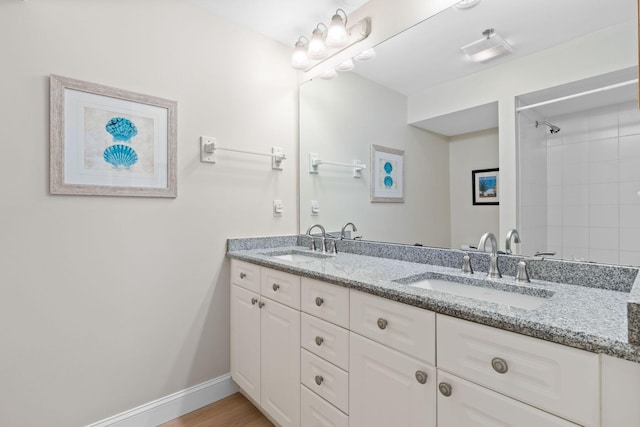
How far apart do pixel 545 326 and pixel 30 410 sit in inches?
79.6

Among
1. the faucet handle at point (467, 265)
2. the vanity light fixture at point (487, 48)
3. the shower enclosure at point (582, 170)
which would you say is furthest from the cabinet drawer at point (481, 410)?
the vanity light fixture at point (487, 48)

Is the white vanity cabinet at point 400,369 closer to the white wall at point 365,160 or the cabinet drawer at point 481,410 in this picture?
the cabinet drawer at point 481,410

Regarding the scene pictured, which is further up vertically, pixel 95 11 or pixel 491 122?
pixel 95 11

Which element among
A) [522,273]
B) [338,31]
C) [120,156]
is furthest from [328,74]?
[522,273]

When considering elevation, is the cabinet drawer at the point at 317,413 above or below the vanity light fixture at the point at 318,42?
below

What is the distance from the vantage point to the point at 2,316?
4.48 ft

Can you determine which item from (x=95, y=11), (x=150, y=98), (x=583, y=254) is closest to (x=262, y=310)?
(x=150, y=98)

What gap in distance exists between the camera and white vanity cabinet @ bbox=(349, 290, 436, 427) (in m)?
0.97

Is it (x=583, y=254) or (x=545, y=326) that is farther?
(x=583, y=254)

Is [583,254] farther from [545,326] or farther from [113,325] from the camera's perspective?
[113,325]

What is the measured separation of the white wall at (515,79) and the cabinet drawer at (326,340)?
32.2 inches

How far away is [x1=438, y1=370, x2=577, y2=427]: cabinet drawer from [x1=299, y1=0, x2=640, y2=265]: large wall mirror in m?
0.69

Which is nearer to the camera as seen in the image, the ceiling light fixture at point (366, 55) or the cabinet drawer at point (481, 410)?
the cabinet drawer at point (481, 410)

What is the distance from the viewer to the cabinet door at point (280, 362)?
1477mm
